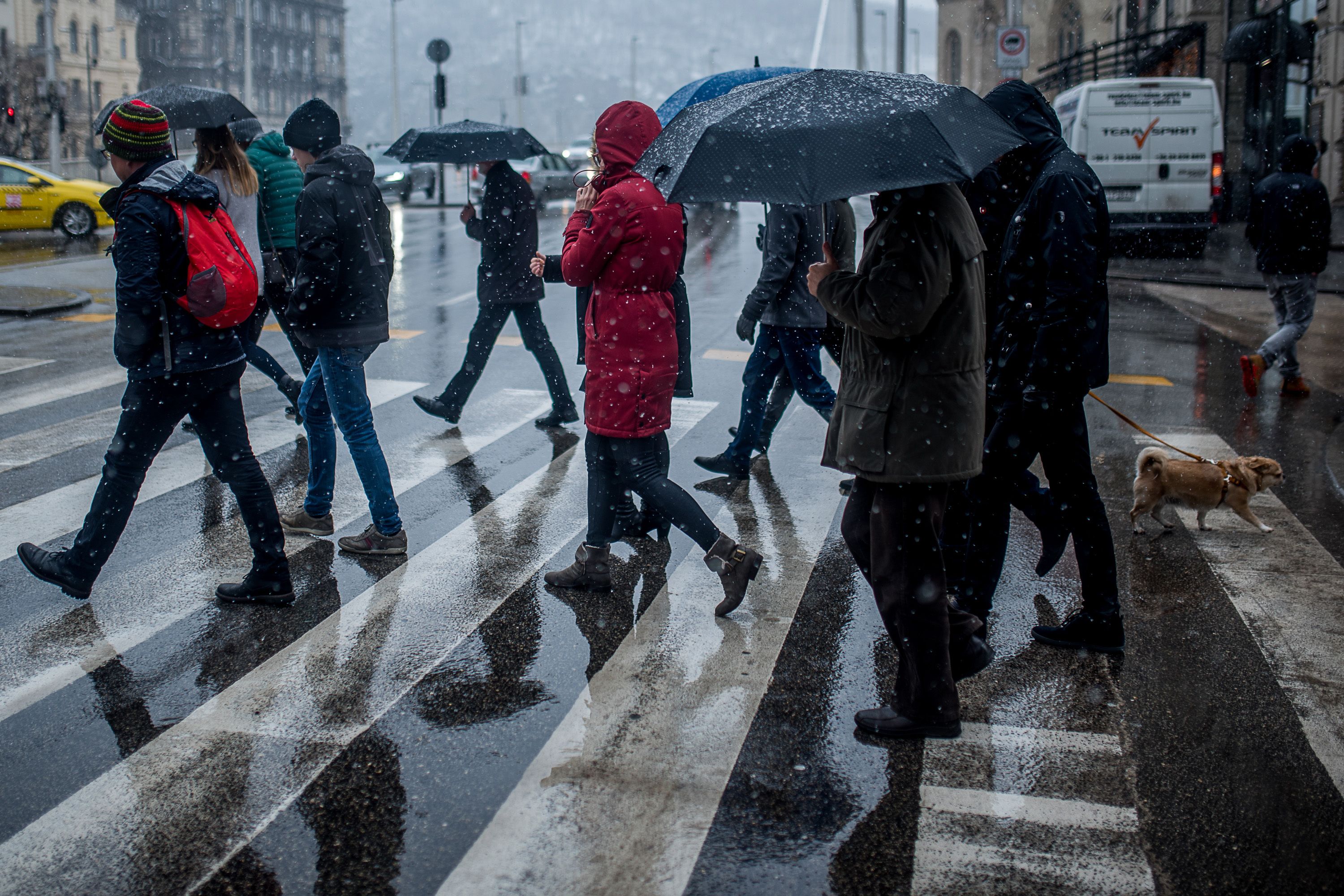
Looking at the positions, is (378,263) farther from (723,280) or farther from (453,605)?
(723,280)

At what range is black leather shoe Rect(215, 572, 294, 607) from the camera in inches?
184

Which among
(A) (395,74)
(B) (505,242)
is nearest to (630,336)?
(B) (505,242)

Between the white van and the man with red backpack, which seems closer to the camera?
the man with red backpack

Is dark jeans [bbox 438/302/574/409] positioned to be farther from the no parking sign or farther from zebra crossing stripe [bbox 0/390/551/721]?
the no parking sign

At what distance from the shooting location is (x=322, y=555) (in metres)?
5.32

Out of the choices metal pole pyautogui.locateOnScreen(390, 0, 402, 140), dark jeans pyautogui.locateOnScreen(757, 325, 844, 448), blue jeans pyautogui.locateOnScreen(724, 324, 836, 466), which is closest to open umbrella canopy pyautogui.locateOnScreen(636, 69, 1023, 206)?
blue jeans pyautogui.locateOnScreen(724, 324, 836, 466)

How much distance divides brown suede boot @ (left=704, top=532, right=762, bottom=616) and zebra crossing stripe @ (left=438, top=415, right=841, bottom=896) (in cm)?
8

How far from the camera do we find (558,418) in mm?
7824

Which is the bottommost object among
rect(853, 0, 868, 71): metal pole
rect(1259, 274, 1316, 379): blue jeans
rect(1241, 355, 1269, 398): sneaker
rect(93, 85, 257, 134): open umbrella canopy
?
rect(1241, 355, 1269, 398): sneaker

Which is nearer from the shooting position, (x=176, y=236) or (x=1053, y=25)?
(x=176, y=236)

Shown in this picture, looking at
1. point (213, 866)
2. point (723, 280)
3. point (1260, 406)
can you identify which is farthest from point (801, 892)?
point (723, 280)

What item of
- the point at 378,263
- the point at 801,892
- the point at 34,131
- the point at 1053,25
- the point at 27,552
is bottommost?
the point at 801,892

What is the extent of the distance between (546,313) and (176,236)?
8.85 m

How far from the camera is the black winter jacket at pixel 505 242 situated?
765 centimetres
